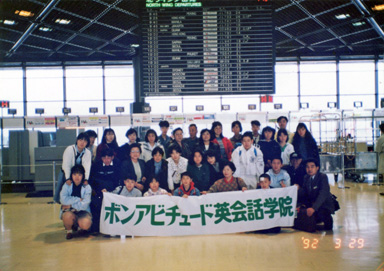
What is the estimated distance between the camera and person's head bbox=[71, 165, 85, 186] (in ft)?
19.0

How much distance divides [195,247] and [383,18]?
10965 mm

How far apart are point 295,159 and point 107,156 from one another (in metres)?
3.01

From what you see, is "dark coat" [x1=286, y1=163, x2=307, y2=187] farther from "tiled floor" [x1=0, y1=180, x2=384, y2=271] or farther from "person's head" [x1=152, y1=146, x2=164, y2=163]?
"person's head" [x1=152, y1=146, x2=164, y2=163]

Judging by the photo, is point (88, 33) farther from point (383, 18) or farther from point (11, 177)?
point (383, 18)

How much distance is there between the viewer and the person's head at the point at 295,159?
6.55 m

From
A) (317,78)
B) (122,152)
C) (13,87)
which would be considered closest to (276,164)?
(122,152)

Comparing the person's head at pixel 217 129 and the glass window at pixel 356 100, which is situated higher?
the glass window at pixel 356 100

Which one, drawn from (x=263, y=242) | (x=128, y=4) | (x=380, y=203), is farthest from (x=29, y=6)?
(x=380, y=203)

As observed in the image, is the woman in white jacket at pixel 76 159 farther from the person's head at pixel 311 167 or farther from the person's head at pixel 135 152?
the person's head at pixel 311 167

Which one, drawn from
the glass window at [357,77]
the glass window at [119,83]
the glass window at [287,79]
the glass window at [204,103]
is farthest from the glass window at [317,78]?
the glass window at [119,83]

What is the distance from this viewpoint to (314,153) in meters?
6.75

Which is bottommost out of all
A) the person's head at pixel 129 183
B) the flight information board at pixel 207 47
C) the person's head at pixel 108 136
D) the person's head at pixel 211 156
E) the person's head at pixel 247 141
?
the person's head at pixel 129 183

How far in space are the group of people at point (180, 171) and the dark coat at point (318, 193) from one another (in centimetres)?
1

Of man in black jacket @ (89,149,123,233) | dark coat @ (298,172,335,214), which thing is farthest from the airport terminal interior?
man in black jacket @ (89,149,123,233)
